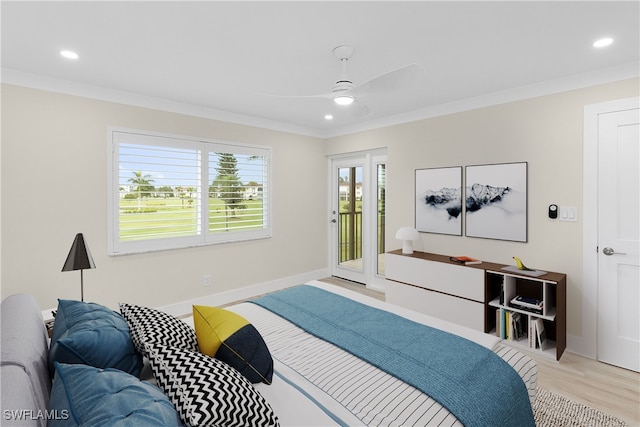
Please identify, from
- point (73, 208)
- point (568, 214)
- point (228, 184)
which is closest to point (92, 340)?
point (73, 208)

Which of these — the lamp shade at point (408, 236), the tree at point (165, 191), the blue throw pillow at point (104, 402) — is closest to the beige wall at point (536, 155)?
the lamp shade at point (408, 236)

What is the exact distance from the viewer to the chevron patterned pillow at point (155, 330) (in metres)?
1.33

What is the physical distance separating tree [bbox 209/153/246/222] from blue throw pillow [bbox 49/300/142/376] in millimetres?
2672

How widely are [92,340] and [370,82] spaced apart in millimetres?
1899

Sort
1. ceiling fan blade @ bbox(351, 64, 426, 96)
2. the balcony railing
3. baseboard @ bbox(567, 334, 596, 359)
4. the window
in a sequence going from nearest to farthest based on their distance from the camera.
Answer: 1. ceiling fan blade @ bbox(351, 64, 426, 96)
2. baseboard @ bbox(567, 334, 596, 359)
3. the window
4. the balcony railing

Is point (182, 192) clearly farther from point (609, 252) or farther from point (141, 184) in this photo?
point (609, 252)

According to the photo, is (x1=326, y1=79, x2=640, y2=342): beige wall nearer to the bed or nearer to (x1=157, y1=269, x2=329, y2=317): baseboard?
the bed

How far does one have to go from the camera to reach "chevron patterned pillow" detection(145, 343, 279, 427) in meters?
0.99

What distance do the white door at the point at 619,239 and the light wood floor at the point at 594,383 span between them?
0.58 ft

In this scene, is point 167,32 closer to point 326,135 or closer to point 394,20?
point 394,20

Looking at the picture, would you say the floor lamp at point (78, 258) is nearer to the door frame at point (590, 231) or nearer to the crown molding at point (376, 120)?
the crown molding at point (376, 120)

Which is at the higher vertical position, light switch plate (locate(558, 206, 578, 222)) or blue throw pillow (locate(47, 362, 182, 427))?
light switch plate (locate(558, 206, 578, 222))

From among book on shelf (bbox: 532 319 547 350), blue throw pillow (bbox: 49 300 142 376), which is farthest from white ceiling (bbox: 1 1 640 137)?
book on shelf (bbox: 532 319 547 350)

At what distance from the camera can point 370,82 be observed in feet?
6.43
